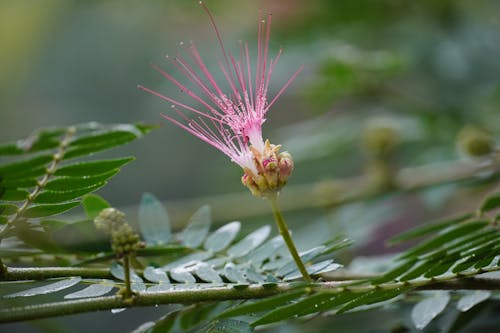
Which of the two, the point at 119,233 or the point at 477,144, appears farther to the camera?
the point at 477,144

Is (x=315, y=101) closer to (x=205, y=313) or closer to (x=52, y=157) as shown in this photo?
(x=205, y=313)

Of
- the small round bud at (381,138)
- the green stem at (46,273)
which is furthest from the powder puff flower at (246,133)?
the small round bud at (381,138)

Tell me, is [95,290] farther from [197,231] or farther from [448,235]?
[448,235]

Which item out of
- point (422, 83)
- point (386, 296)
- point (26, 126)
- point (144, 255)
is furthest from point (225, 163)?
point (386, 296)

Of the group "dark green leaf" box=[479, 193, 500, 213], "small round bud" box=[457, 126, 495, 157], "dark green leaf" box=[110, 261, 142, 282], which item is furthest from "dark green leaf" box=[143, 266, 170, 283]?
"small round bud" box=[457, 126, 495, 157]

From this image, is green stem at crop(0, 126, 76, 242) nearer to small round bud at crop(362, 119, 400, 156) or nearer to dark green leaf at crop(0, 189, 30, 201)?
dark green leaf at crop(0, 189, 30, 201)

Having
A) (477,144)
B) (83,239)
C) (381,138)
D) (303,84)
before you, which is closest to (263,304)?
(83,239)
